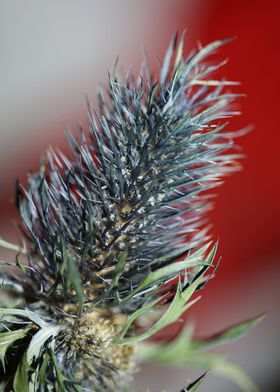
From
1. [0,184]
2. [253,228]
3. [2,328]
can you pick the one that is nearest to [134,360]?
[2,328]

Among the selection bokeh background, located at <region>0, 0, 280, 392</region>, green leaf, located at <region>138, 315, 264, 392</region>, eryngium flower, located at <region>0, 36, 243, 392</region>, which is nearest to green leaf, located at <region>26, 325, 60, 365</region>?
eryngium flower, located at <region>0, 36, 243, 392</region>

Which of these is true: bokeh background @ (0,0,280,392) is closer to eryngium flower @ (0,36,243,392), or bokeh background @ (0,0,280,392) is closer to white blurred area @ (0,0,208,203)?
white blurred area @ (0,0,208,203)

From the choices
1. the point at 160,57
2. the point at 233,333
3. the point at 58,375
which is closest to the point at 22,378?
the point at 58,375

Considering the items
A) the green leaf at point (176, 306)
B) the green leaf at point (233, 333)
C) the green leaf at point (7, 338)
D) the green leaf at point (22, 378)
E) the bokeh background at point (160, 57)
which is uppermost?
the bokeh background at point (160, 57)

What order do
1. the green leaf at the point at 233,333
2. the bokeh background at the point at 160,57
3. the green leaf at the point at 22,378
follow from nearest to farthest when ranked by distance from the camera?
1. the green leaf at the point at 22,378
2. the green leaf at the point at 233,333
3. the bokeh background at the point at 160,57

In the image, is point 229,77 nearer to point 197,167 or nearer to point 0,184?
point 0,184

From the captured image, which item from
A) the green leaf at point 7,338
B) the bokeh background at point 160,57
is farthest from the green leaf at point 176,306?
the bokeh background at point 160,57

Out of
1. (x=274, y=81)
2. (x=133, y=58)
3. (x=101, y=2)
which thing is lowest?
(x=274, y=81)

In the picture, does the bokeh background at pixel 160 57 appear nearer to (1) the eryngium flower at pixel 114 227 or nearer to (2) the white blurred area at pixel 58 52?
(2) the white blurred area at pixel 58 52
